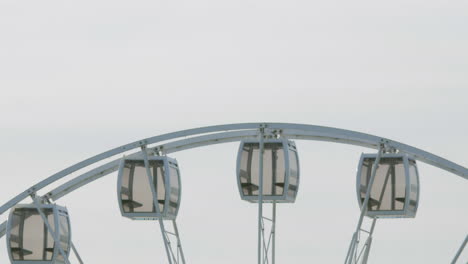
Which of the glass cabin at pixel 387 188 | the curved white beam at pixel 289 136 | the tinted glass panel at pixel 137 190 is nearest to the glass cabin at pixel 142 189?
the tinted glass panel at pixel 137 190

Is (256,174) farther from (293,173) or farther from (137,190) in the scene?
(137,190)

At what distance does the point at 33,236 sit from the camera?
8750 centimetres

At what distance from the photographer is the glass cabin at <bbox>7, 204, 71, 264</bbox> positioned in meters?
87.3

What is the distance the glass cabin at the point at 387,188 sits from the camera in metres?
83.1

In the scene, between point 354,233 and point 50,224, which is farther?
point 50,224

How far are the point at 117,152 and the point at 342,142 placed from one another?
8.71m

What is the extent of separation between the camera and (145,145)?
276 ft

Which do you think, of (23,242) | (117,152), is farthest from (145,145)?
(23,242)

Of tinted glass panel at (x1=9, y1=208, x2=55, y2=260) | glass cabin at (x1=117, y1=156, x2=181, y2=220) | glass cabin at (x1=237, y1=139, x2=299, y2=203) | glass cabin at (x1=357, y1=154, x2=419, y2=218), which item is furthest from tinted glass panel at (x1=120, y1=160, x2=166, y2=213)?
glass cabin at (x1=357, y1=154, x2=419, y2=218)

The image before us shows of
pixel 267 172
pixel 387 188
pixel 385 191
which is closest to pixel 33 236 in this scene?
pixel 267 172

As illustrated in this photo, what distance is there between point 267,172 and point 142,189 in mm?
5042

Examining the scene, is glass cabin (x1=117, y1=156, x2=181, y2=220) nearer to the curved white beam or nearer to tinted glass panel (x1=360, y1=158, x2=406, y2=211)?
the curved white beam

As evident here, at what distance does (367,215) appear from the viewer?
274 ft

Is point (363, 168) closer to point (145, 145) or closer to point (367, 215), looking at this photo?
point (367, 215)
